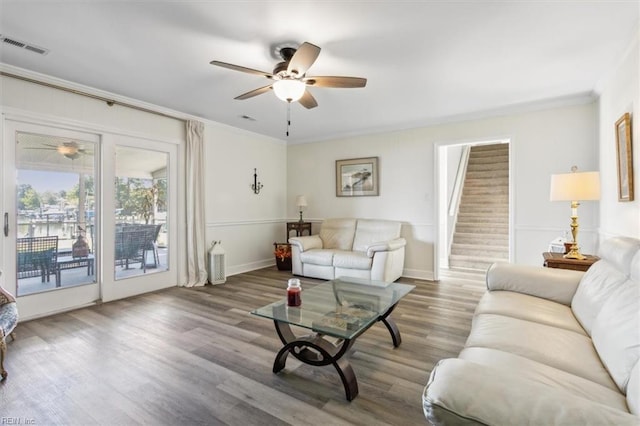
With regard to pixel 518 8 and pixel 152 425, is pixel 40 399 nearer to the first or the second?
pixel 152 425

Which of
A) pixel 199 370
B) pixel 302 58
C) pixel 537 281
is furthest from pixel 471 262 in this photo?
pixel 199 370

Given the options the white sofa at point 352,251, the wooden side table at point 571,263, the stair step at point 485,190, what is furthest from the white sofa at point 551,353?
the stair step at point 485,190

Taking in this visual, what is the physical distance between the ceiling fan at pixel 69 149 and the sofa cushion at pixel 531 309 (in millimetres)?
4215

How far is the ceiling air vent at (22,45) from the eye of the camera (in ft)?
7.70

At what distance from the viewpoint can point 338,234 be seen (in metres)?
5.11

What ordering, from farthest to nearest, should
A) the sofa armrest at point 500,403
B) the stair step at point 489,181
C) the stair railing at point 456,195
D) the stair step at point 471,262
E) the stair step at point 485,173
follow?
1. the stair step at point 485,173
2. the stair step at point 489,181
3. the stair railing at point 456,195
4. the stair step at point 471,262
5. the sofa armrest at point 500,403

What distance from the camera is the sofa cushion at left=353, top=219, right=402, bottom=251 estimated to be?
4680 mm

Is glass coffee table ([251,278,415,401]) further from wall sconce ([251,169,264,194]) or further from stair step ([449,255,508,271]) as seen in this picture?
stair step ([449,255,508,271])

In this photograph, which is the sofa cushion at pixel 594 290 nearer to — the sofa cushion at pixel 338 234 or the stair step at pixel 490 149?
the sofa cushion at pixel 338 234

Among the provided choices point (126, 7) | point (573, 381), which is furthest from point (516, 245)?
point (126, 7)

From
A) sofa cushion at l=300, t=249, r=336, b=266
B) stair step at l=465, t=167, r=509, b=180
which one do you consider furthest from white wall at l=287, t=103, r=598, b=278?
stair step at l=465, t=167, r=509, b=180

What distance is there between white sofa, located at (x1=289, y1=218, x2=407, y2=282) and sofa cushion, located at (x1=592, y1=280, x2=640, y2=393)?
2614 mm

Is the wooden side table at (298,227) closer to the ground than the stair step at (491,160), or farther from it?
closer to the ground

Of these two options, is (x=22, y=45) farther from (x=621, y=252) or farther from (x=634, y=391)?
(x=621, y=252)
